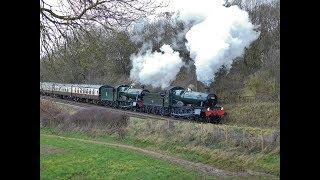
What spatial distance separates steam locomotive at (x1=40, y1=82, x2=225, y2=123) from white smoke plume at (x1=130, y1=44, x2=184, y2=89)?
0.07m

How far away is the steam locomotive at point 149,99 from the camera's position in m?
2.11

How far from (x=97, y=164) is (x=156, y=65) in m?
0.69

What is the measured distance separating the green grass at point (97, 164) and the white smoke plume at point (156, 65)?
1.55ft

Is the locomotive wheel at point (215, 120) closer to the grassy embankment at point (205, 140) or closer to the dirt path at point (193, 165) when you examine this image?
the grassy embankment at point (205, 140)

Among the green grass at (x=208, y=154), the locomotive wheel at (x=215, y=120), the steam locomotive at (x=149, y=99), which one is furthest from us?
the locomotive wheel at (x=215, y=120)

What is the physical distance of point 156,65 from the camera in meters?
2.20

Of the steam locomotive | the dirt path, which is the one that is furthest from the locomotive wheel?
→ the dirt path

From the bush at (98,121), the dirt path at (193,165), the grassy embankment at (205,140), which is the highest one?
the bush at (98,121)

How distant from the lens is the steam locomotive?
211cm

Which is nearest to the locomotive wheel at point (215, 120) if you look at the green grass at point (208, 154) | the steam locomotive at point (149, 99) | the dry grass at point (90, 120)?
the steam locomotive at point (149, 99)

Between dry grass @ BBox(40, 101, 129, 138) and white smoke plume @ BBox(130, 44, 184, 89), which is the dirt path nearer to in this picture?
dry grass @ BBox(40, 101, 129, 138)
